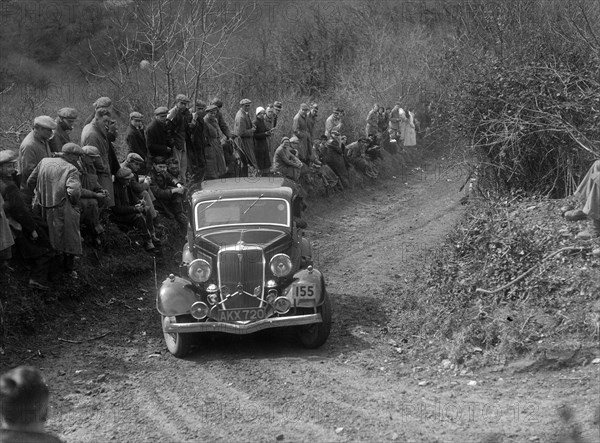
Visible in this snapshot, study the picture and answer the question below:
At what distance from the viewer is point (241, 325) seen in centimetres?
934

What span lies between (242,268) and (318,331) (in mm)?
1126

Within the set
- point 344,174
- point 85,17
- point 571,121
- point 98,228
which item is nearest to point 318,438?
point 98,228

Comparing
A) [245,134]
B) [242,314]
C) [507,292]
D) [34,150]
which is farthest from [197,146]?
[507,292]

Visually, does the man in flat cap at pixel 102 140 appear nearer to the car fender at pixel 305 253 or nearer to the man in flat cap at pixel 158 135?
the man in flat cap at pixel 158 135

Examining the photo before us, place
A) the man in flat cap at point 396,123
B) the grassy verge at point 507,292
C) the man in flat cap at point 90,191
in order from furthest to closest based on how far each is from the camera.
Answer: the man in flat cap at point 396,123 < the man in flat cap at point 90,191 < the grassy verge at point 507,292

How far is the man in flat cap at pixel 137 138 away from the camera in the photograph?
536 inches

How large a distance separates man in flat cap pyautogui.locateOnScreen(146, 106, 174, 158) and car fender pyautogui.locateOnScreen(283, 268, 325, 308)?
16.9 ft

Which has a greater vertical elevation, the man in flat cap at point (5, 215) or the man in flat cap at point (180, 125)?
the man in flat cap at point (5, 215)

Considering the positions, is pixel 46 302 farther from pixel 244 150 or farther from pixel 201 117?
pixel 244 150

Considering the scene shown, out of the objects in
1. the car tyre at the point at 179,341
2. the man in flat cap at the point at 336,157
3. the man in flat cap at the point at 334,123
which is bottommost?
the man in flat cap at the point at 336,157

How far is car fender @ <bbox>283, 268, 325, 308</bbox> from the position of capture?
945cm

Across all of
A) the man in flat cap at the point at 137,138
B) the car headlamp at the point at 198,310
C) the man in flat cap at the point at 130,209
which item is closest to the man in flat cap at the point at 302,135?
the man in flat cap at the point at 137,138

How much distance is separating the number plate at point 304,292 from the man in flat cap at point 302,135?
9.72m

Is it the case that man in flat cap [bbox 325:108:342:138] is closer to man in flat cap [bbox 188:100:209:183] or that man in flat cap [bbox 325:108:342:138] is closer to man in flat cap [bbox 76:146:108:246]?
man in flat cap [bbox 188:100:209:183]
